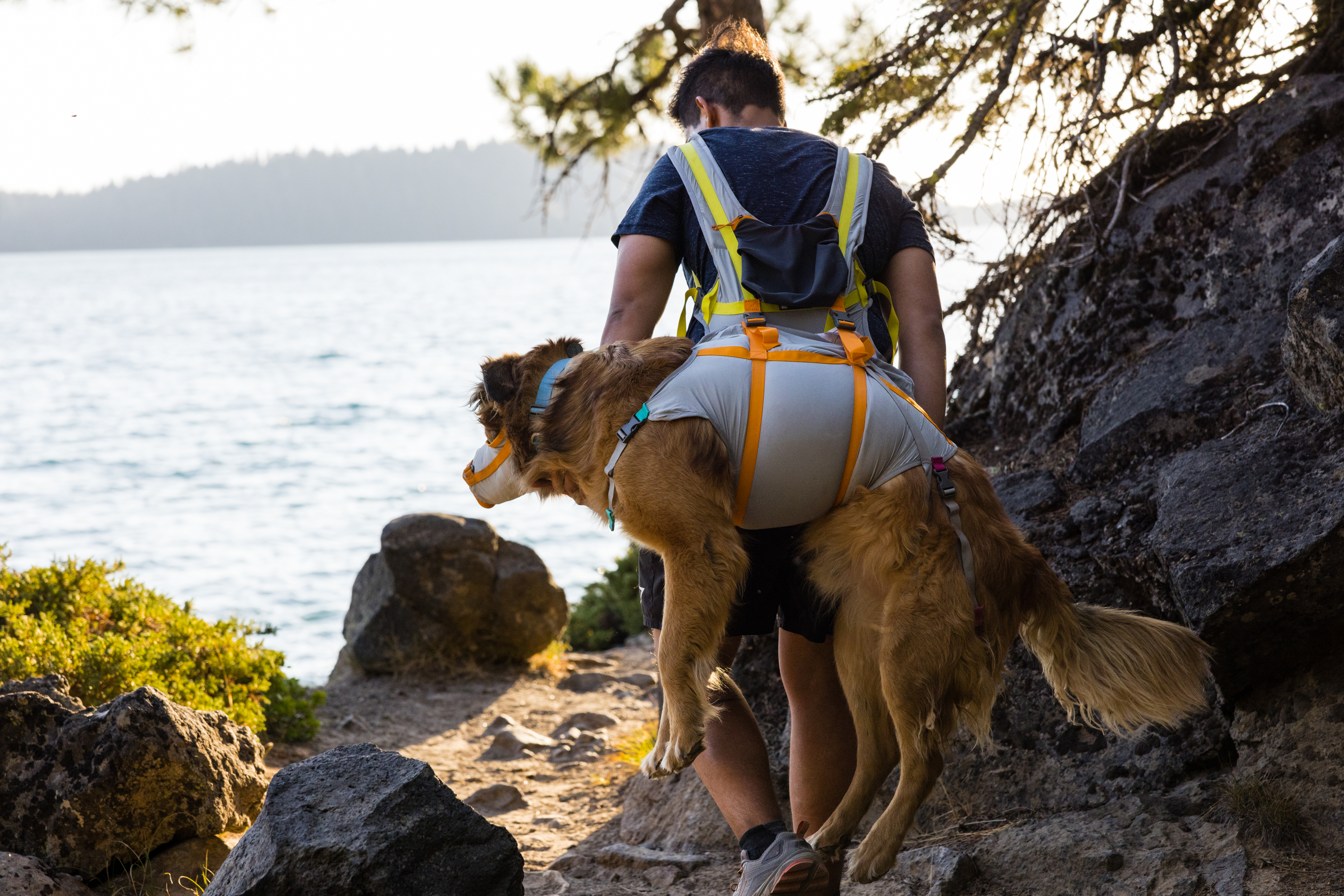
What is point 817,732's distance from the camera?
2.71m

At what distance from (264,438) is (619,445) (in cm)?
2434

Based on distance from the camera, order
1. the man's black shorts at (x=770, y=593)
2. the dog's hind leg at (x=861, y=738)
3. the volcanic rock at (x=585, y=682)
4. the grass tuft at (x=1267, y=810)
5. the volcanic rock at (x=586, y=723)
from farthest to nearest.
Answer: the volcanic rock at (x=585, y=682) → the volcanic rock at (x=586, y=723) → the grass tuft at (x=1267, y=810) → the man's black shorts at (x=770, y=593) → the dog's hind leg at (x=861, y=738)

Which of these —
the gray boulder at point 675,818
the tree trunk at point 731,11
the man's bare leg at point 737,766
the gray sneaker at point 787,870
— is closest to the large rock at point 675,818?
the gray boulder at point 675,818

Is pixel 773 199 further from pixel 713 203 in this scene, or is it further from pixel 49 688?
pixel 49 688

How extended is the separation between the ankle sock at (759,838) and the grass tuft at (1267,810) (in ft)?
4.55

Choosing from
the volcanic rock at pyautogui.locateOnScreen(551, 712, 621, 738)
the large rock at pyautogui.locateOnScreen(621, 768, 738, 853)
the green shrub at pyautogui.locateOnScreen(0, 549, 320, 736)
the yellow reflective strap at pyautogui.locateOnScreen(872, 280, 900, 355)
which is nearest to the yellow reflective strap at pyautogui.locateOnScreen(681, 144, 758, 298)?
the yellow reflective strap at pyautogui.locateOnScreen(872, 280, 900, 355)

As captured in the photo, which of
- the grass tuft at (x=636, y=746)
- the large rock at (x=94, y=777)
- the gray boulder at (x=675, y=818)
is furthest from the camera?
the grass tuft at (x=636, y=746)

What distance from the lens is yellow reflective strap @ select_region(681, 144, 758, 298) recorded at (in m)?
2.34

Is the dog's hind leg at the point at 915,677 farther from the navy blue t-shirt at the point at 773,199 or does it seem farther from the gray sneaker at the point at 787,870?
the navy blue t-shirt at the point at 773,199

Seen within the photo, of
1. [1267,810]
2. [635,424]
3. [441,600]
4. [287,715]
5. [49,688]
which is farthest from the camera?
[441,600]

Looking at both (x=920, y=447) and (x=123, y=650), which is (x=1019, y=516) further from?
(x=123, y=650)

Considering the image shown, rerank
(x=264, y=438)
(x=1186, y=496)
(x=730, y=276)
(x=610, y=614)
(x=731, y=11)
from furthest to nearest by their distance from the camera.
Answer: (x=264, y=438) → (x=610, y=614) → (x=731, y=11) → (x=1186, y=496) → (x=730, y=276)

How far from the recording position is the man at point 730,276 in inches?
96.9

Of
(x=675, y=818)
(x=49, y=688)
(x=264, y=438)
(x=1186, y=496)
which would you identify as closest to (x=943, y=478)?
(x=1186, y=496)
